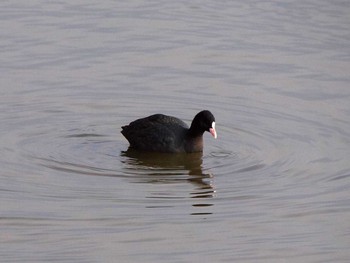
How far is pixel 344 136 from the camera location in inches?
554

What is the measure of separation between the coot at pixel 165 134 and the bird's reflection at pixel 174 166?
8cm

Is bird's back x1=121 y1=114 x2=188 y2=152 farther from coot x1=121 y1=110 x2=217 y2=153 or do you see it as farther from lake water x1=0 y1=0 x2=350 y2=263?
lake water x1=0 y1=0 x2=350 y2=263

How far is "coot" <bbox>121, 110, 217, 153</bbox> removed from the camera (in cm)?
1385

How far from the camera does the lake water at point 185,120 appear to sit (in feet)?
34.4

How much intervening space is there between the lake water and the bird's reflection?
3 centimetres

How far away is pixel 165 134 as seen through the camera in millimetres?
13961

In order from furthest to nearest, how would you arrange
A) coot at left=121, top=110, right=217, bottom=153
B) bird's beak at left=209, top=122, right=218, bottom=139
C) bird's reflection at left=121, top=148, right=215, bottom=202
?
coot at left=121, top=110, right=217, bottom=153 → bird's beak at left=209, top=122, right=218, bottom=139 → bird's reflection at left=121, top=148, right=215, bottom=202

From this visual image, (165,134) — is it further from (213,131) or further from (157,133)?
(213,131)

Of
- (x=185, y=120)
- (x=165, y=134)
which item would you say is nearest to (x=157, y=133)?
(x=165, y=134)

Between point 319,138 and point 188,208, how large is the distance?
308 centimetres

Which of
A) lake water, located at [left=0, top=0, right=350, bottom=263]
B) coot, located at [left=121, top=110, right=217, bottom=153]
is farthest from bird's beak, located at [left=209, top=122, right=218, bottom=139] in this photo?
lake water, located at [left=0, top=0, right=350, bottom=263]

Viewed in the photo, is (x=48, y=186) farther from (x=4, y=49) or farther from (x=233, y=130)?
(x=4, y=49)

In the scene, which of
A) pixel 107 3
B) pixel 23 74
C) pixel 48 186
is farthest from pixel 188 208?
pixel 107 3

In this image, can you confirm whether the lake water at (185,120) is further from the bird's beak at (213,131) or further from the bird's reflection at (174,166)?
the bird's beak at (213,131)
